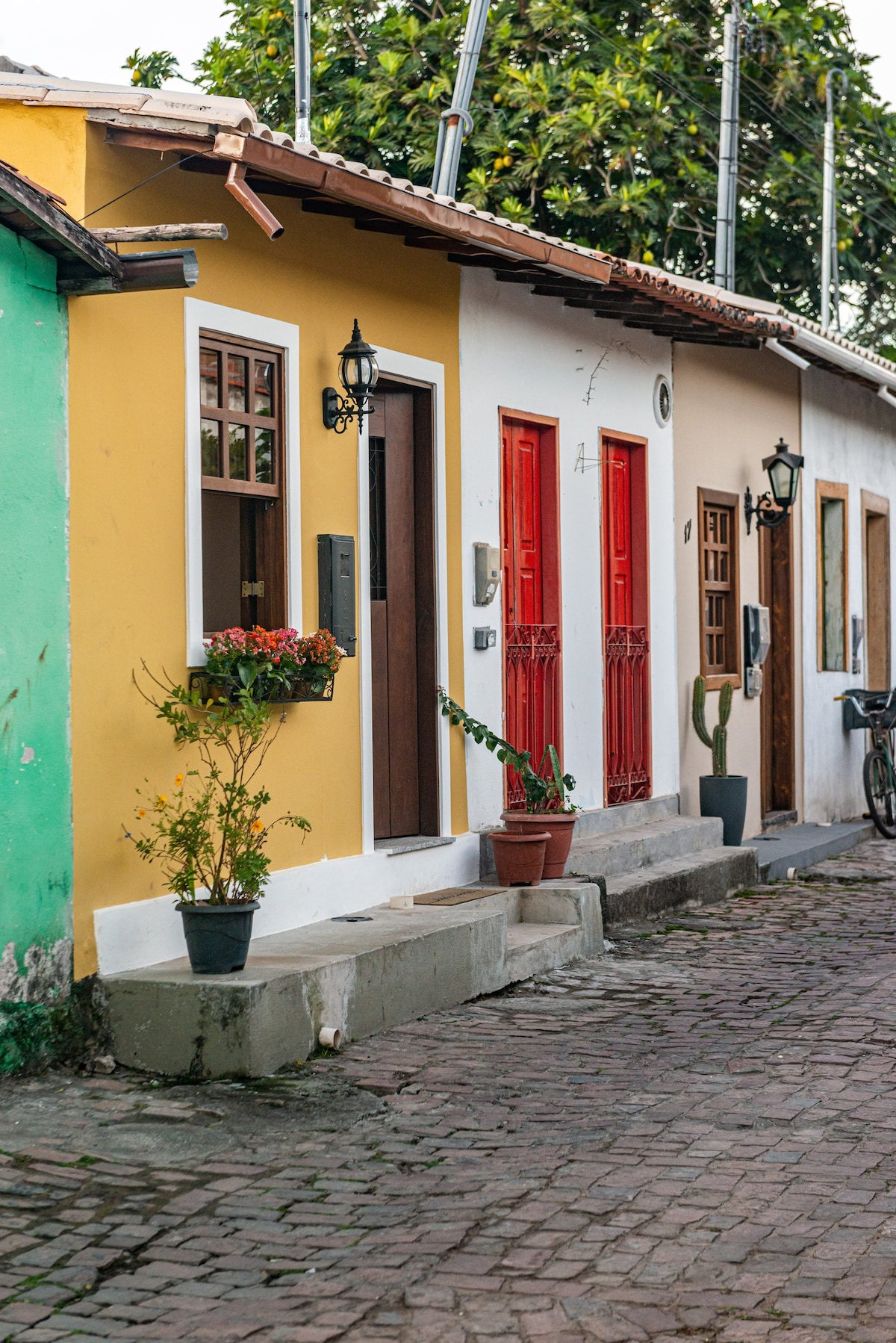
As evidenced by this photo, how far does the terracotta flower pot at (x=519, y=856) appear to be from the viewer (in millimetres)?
8594

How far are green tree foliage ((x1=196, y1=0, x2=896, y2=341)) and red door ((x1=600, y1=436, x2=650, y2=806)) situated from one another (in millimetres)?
8380

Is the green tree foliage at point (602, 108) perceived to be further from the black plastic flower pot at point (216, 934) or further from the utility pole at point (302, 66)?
the black plastic flower pot at point (216, 934)

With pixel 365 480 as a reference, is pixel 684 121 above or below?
above

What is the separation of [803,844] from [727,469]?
9.75ft

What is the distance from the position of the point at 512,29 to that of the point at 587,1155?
56.4ft

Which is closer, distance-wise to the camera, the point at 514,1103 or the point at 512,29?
the point at 514,1103

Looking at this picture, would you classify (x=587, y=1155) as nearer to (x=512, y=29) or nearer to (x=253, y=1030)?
(x=253, y=1030)

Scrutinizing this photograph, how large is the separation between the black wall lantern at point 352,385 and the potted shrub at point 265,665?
4.00 ft

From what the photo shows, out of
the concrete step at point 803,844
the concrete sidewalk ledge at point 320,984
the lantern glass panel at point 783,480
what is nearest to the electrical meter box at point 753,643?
the lantern glass panel at point 783,480

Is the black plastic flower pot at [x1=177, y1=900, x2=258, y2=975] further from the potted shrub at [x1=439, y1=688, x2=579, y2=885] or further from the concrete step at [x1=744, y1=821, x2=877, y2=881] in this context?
the concrete step at [x1=744, y1=821, x2=877, y2=881]

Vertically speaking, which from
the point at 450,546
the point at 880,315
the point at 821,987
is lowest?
the point at 821,987

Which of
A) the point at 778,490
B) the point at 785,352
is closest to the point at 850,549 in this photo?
the point at 778,490

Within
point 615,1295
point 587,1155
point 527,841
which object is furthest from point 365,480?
point 615,1295

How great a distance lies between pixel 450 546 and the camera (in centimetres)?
886
